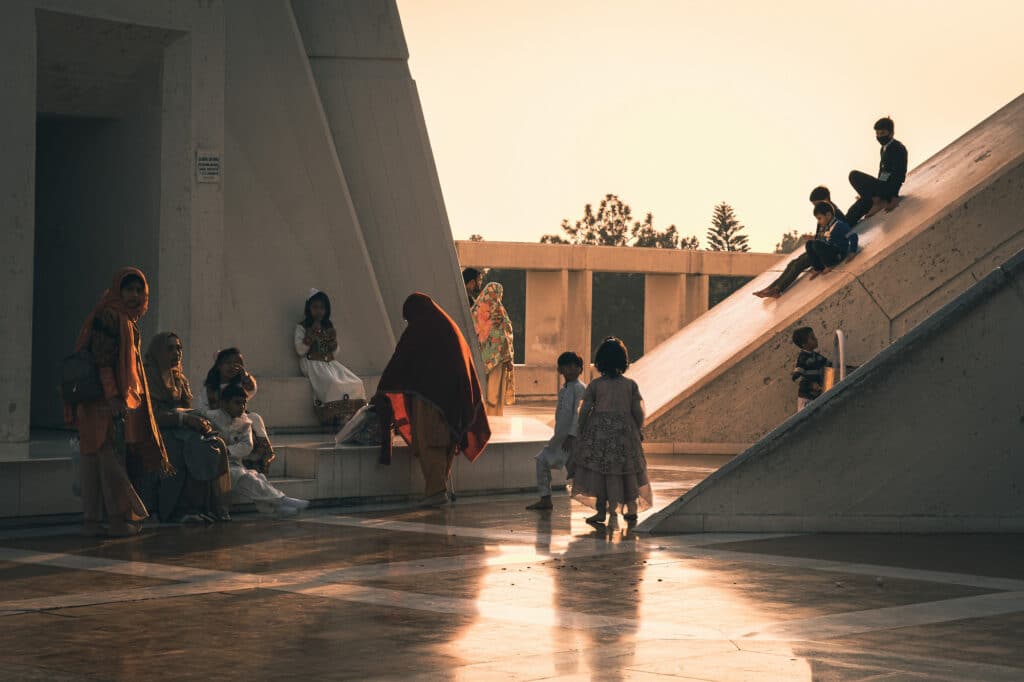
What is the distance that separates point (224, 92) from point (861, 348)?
7.34 metres

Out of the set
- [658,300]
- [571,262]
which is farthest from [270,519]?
[658,300]

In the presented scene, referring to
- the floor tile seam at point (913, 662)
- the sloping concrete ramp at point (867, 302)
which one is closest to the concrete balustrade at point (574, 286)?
the sloping concrete ramp at point (867, 302)

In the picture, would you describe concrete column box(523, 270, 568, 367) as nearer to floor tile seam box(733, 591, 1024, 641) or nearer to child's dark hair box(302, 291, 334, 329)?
child's dark hair box(302, 291, 334, 329)

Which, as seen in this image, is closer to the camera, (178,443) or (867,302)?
(178,443)

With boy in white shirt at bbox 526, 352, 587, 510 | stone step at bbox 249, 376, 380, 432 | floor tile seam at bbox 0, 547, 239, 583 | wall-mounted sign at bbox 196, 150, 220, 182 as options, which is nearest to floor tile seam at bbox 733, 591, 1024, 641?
floor tile seam at bbox 0, 547, 239, 583

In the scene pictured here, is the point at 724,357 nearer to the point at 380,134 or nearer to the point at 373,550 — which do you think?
the point at 380,134

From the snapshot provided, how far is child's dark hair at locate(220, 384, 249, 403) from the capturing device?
38.0 ft

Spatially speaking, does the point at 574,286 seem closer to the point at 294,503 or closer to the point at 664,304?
the point at 664,304

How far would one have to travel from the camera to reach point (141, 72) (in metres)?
14.1

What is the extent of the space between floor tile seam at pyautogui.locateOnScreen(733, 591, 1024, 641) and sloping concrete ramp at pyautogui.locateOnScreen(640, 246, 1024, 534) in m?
2.60

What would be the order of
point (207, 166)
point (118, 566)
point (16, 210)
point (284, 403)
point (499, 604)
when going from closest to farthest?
1. point (499, 604)
2. point (118, 566)
3. point (16, 210)
4. point (207, 166)
5. point (284, 403)

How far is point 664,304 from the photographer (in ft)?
101

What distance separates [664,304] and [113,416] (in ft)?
69.2

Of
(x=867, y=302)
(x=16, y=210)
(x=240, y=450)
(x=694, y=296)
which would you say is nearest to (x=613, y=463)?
(x=240, y=450)
